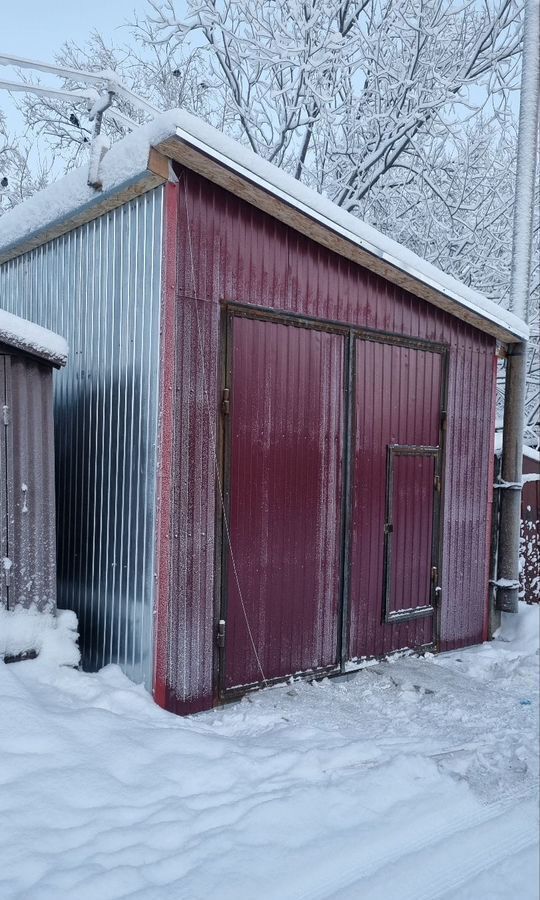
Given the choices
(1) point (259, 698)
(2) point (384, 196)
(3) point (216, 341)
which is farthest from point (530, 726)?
(2) point (384, 196)

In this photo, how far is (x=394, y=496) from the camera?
6527mm

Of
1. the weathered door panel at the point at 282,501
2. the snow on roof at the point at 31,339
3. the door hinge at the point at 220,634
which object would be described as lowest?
the door hinge at the point at 220,634

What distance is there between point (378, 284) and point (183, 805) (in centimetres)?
449

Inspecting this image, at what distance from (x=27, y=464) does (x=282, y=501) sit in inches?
76.3

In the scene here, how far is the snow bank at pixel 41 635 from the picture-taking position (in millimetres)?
4676

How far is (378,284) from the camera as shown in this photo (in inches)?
247

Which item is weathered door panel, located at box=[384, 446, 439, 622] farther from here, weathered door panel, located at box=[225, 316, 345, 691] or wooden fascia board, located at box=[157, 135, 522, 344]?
wooden fascia board, located at box=[157, 135, 522, 344]

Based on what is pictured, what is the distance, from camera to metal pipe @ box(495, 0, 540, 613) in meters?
7.41

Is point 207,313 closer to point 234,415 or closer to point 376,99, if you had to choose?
point 234,415

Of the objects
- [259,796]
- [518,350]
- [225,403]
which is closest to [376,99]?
[518,350]

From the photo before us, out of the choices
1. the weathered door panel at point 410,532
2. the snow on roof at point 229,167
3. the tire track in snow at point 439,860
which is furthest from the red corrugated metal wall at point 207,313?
the tire track in snow at point 439,860

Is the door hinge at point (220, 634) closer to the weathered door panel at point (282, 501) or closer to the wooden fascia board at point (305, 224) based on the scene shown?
the weathered door panel at point (282, 501)

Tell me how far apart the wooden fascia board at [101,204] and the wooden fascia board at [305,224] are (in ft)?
0.38

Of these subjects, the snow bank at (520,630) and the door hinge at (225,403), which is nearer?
the door hinge at (225,403)
